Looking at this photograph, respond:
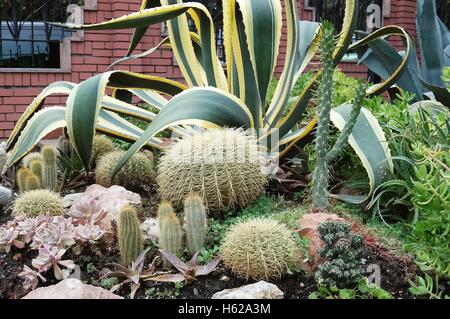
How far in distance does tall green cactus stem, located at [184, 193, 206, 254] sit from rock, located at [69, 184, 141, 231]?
0.41 metres

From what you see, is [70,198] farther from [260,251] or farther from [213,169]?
[260,251]

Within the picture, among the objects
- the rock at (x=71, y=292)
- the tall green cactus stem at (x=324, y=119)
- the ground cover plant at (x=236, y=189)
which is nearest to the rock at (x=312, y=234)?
the ground cover plant at (x=236, y=189)

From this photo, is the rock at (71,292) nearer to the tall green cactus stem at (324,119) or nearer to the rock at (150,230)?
the rock at (150,230)

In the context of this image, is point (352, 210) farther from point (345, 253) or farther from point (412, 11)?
point (412, 11)

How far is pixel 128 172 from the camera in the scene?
319 centimetres

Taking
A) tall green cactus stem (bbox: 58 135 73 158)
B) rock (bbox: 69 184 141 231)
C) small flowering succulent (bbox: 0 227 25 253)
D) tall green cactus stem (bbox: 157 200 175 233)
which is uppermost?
tall green cactus stem (bbox: 157 200 175 233)

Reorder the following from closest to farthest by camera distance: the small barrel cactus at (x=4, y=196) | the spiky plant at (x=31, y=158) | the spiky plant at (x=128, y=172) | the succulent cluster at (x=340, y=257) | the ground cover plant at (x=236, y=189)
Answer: the succulent cluster at (x=340, y=257) < the ground cover plant at (x=236, y=189) < the small barrel cactus at (x=4, y=196) < the spiky plant at (x=128, y=172) < the spiky plant at (x=31, y=158)

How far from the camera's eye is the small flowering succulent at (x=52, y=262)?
2.12 meters

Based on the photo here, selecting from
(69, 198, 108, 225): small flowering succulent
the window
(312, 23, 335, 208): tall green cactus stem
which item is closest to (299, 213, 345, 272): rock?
(312, 23, 335, 208): tall green cactus stem

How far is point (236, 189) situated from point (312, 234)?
0.53 meters

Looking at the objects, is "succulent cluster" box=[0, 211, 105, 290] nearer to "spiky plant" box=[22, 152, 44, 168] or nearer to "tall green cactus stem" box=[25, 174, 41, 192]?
"tall green cactus stem" box=[25, 174, 41, 192]

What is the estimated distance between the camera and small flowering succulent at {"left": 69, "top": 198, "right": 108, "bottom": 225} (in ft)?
8.04

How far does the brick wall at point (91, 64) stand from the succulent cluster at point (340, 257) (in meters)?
4.20
